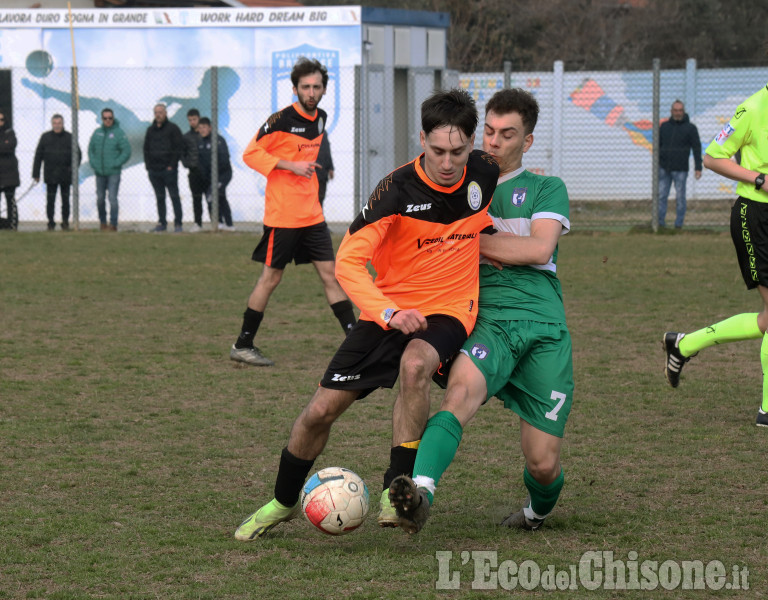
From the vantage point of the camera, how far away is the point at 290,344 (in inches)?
372

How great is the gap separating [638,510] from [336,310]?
4.35 m

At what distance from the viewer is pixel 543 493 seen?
4.59 metres

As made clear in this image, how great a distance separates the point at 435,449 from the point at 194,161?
621 inches

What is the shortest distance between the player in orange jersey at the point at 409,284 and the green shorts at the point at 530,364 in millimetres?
103

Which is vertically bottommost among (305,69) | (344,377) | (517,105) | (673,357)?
(673,357)

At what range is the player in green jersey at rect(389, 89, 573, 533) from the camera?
4.47m

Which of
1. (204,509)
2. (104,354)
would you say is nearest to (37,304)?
(104,354)

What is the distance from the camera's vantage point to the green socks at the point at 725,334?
687 centimetres

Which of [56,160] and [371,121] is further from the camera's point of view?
[371,121]

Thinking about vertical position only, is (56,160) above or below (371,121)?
below

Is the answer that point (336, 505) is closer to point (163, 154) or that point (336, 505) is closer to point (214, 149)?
point (214, 149)

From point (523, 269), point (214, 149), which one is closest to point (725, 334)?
point (523, 269)

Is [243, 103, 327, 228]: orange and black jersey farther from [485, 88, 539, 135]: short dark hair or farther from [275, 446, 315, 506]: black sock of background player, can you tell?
[275, 446, 315, 506]: black sock of background player

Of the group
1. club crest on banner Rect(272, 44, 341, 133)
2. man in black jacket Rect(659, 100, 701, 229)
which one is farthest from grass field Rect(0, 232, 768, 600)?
club crest on banner Rect(272, 44, 341, 133)
